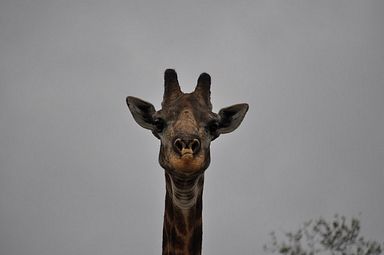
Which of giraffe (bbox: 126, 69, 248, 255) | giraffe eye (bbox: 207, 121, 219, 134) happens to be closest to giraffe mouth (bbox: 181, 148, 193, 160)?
giraffe (bbox: 126, 69, 248, 255)

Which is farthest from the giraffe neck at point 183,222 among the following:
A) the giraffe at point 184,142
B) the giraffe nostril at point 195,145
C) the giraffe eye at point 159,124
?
the giraffe nostril at point 195,145

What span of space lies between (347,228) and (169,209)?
656 inches

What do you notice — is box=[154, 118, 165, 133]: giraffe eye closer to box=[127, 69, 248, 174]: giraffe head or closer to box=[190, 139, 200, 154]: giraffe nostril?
box=[127, 69, 248, 174]: giraffe head

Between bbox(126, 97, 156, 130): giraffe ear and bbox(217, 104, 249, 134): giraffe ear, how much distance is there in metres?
0.89

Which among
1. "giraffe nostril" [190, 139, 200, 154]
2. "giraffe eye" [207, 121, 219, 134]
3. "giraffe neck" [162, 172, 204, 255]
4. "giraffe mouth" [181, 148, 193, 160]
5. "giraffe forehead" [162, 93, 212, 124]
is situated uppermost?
"giraffe forehead" [162, 93, 212, 124]

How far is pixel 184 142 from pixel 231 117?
1.70 metres

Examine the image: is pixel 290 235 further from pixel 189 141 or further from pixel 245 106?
pixel 189 141

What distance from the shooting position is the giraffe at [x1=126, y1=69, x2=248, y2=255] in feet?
16.7

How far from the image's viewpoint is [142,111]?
636cm

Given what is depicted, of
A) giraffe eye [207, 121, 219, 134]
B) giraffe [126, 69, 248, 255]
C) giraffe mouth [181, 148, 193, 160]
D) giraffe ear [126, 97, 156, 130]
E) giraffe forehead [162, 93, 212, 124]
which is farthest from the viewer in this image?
giraffe ear [126, 97, 156, 130]

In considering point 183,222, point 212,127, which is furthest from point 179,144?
point 183,222

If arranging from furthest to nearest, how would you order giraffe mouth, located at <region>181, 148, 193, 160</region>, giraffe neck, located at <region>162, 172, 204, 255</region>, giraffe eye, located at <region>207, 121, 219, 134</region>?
giraffe neck, located at <region>162, 172, 204, 255</region> → giraffe eye, located at <region>207, 121, 219, 134</region> → giraffe mouth, located at <region>181, 148, 193, 160</region>

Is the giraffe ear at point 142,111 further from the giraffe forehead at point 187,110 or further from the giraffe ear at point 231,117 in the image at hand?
the giraffe ear at point 231,117

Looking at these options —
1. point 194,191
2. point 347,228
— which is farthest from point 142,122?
point 347,228
